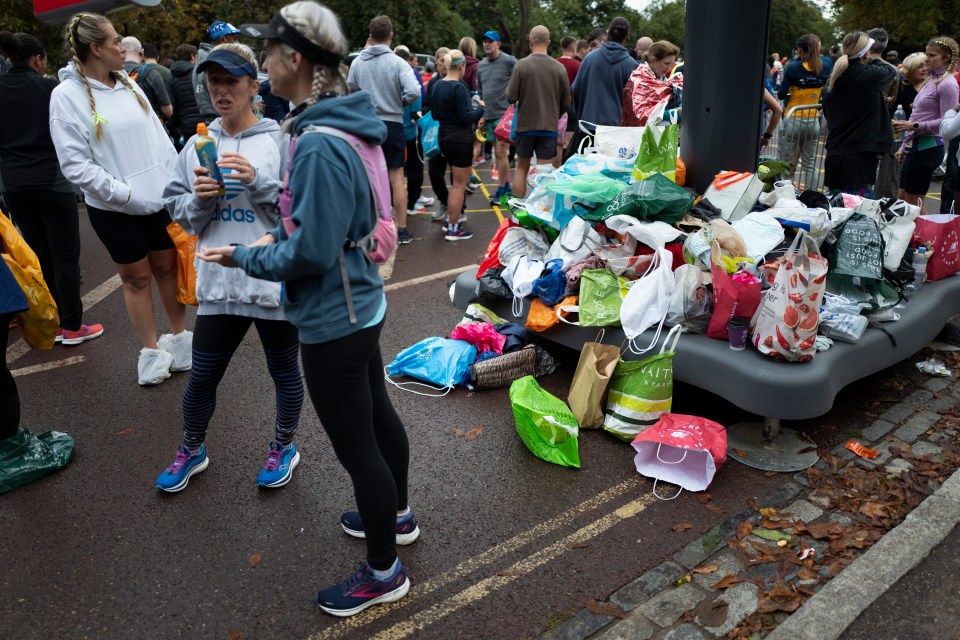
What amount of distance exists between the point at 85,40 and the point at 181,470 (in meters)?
2.35

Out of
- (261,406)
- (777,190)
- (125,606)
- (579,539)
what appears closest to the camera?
(125,606)

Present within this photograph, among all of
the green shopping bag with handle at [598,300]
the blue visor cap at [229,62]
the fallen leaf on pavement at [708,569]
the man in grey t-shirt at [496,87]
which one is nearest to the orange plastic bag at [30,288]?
the blue visor cap at [229,62]

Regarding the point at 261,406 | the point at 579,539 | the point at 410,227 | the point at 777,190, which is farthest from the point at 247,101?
the point at 410,227

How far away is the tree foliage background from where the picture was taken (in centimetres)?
2286

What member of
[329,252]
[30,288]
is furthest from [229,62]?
[30,288]

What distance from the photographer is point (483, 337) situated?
16.0 ft

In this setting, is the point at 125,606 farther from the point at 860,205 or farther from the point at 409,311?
the point at 860,205

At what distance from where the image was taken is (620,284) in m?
4.55

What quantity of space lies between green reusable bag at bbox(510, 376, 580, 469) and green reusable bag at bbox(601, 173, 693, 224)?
4.61 feet

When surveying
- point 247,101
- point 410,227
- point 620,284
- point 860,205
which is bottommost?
point 410,227

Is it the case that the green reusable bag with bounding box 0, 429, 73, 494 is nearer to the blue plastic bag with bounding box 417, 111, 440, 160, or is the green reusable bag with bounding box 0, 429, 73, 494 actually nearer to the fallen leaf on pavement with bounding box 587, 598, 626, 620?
the fallen leaf on pavement with bounding box 587, 598, 626, 620

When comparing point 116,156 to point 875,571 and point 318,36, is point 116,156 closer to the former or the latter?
point 318,36

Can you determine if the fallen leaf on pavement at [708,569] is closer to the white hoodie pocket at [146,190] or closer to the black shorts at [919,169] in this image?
the white hoodie pocket at [146,190]

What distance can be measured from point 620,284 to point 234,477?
7.77 ft
